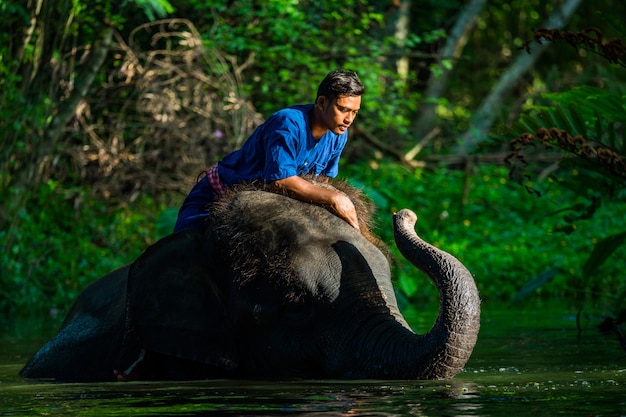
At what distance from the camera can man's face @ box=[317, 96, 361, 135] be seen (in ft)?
22.9

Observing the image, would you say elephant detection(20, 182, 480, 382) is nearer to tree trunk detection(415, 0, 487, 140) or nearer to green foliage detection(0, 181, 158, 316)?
green foliage detection(0, 181, 158, 316)

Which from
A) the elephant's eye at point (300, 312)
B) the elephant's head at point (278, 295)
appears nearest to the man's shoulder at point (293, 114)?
the elephant's head at point (278, 295)

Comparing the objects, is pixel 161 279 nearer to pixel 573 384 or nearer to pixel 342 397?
pixel 342 397

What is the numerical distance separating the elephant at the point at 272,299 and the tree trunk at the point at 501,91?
16068 millimetres

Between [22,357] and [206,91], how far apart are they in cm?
732

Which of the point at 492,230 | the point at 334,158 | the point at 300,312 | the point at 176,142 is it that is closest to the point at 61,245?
the point at 176,142

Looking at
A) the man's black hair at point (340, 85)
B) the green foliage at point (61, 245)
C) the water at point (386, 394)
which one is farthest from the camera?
the green foliage at point (61, 245)

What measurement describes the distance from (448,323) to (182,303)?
169cm

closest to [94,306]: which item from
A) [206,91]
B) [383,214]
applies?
[206,91]

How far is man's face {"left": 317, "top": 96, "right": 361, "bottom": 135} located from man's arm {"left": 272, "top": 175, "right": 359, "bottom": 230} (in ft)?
1.20

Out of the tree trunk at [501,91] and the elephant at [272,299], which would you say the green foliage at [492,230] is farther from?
the elephant at [272,299]

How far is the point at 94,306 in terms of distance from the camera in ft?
26.3

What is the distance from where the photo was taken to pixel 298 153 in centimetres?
709

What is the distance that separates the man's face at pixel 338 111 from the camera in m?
6.98
